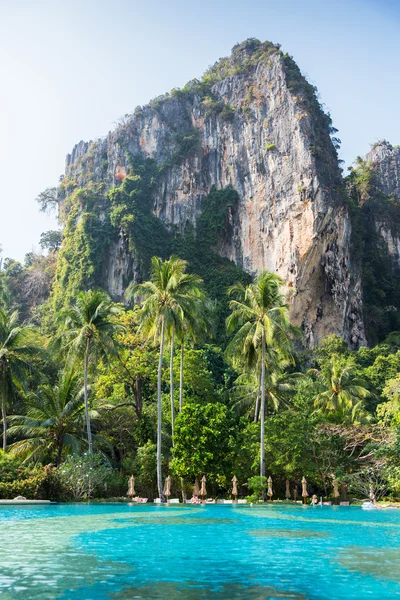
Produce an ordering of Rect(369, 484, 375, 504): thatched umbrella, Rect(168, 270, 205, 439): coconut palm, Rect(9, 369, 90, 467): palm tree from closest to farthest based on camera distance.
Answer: Rect(369, 484, 375, 504): thatched umbrella, Rect(9, 369, 90, 467): palm tree, Rect(168, 270, 205, 439): coconut palm

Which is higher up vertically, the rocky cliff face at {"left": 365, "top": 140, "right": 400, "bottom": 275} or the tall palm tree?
the rocky cliff face at {"left": 365, "top": 140, "right": 400, "bottom": 275}

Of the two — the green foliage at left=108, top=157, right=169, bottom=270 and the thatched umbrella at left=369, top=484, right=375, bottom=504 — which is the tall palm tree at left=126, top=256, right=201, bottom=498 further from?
the green foliage at left=108, top=157, right=169, bottom=270

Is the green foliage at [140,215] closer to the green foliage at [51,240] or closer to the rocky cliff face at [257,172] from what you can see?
the rocky cliff face at [257,172]

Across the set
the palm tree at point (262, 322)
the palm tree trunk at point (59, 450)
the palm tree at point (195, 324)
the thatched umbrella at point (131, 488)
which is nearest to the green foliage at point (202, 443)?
the palm tree at point (195, 324)

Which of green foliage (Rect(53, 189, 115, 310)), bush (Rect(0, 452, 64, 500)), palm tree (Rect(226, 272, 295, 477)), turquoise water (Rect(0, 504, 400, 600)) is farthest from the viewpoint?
green foliage (Rect(53, 189, 115, 310))

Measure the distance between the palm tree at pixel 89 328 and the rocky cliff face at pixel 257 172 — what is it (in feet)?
95.2

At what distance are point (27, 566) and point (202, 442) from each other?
17.6 meters

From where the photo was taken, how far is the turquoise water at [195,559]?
7008 millimetres

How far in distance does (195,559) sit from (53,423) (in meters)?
18.8

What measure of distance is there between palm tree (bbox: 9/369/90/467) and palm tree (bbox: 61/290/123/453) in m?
1.25

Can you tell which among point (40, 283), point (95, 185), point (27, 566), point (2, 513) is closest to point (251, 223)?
point (95, 185)

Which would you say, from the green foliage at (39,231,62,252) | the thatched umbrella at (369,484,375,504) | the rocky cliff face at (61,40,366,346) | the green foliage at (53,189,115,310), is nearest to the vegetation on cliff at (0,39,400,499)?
the thatched umbrella at (369,484,375,504)

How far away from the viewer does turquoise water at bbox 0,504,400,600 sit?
276 inches

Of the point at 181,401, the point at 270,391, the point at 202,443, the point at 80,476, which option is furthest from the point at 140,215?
the point at 80,476
